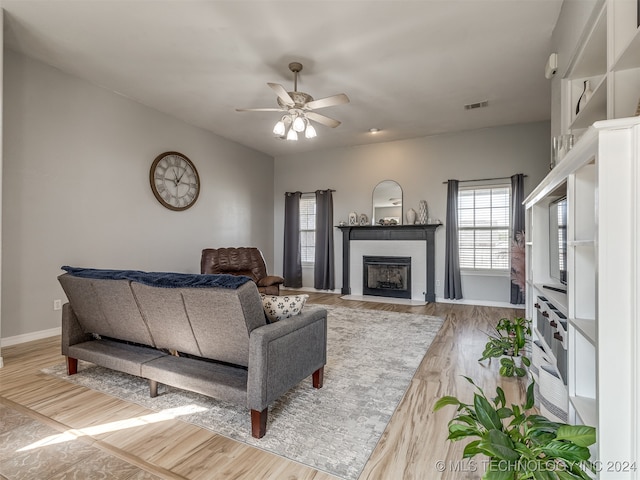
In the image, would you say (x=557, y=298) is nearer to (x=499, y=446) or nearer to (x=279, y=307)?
(x=499, y=446)

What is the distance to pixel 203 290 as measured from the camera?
1.82 m

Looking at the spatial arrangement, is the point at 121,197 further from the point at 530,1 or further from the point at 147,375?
the point at 530,1

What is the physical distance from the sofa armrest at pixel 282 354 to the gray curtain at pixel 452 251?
3992 millimetres

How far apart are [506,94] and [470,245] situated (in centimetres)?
245

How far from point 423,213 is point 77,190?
17.1 ft

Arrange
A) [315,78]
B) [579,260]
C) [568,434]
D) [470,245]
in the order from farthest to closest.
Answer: [470,245], [315,78], [579,260], [568,434]

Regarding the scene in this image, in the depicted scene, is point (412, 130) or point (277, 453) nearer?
point (277, 453)

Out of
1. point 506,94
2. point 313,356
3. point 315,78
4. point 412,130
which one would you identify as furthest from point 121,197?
point 506,94

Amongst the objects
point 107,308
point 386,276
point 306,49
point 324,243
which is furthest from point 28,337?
point 386,276

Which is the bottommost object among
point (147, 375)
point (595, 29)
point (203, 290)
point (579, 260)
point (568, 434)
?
point (147, 375)

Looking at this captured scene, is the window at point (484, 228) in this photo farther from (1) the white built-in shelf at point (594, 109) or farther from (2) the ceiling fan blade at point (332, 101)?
(1) the white built-in shelf at point (594, 109)

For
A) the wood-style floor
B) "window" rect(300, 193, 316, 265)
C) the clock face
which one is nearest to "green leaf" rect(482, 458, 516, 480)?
the wood-style floor

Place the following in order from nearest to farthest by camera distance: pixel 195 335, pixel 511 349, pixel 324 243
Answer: pixel 195 335 < pixel 511 349 < pixel 324 243

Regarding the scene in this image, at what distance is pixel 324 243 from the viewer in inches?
266
